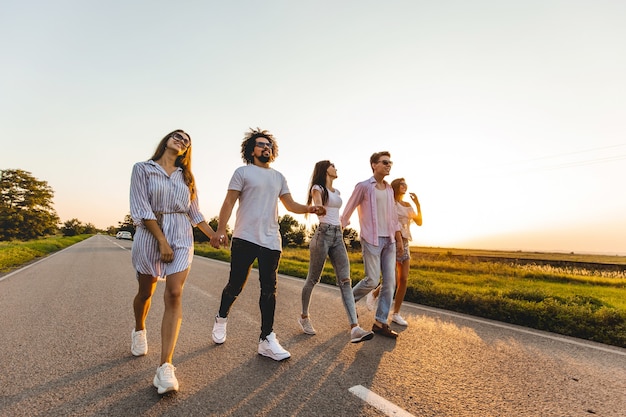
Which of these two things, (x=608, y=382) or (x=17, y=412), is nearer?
(x=17, y=412)

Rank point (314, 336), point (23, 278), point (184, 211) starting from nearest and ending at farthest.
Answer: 1. point (184, 211)
2. point (314, 336)
3. point (23, 278)

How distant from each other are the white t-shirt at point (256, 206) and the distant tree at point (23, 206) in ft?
210

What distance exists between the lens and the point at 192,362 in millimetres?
3373

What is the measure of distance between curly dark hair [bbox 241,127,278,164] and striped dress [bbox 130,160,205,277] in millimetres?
976

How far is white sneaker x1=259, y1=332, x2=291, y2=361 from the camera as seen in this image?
344cm

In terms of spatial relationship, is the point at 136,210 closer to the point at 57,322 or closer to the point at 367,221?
the point at 367,221

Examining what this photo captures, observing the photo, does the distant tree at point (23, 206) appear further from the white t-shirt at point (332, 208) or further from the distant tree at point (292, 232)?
the white t-shirt at point (332, 208)

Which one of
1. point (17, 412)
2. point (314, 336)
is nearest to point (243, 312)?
point (314, 336)

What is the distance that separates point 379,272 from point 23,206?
68.1m

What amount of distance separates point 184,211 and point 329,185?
6.55ft

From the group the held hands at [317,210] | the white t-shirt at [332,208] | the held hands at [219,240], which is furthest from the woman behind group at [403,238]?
the held hands at [219,240]

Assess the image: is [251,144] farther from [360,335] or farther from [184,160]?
[360,335]

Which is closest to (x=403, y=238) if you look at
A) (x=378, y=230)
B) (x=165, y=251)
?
(x=378, y=230)

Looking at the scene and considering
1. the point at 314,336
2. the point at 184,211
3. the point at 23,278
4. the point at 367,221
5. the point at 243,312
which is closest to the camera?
the point at 184,211
